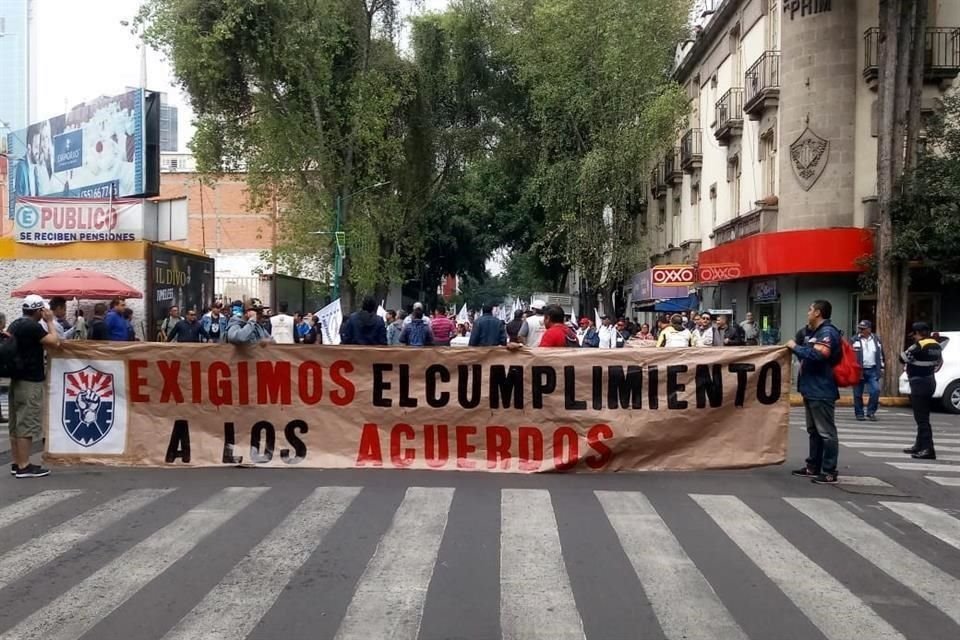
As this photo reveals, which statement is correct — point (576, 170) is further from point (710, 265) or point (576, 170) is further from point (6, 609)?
point (6, 609)

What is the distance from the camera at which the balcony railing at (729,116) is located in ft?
89.1

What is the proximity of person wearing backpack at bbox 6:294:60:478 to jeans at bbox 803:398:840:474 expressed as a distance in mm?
7685

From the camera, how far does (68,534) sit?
276 inches

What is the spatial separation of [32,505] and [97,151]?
23083 millimetres

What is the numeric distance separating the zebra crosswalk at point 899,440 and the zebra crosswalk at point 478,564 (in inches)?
88.1

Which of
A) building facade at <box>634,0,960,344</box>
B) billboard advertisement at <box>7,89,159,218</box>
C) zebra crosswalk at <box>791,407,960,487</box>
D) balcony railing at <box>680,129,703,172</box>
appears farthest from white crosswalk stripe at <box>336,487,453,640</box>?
balcony railing at <box>680,129,703,172</box>

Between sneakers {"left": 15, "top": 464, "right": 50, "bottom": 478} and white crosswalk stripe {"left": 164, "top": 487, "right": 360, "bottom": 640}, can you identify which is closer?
white crosswalk stripe {"left": 164, "top": 487, "right": 360, "bottom": 640}

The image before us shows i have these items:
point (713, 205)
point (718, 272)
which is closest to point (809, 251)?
point (718, 272)

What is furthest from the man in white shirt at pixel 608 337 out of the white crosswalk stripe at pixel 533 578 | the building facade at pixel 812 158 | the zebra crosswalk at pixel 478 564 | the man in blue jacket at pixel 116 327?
the white crosswalk stripe at pixel 533 578

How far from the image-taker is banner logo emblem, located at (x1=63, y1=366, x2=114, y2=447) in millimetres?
9758

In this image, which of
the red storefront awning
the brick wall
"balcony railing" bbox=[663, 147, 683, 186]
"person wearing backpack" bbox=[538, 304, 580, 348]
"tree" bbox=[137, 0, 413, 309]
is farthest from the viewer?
the brick wall

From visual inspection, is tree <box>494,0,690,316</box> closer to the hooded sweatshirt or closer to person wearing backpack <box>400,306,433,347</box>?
person wearing backpack <box>400,306,433,347</box>

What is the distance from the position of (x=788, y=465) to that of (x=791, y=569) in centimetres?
427

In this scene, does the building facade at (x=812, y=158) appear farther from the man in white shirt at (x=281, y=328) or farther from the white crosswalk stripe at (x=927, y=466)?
the man in white shirt at (x=281, y=328)
